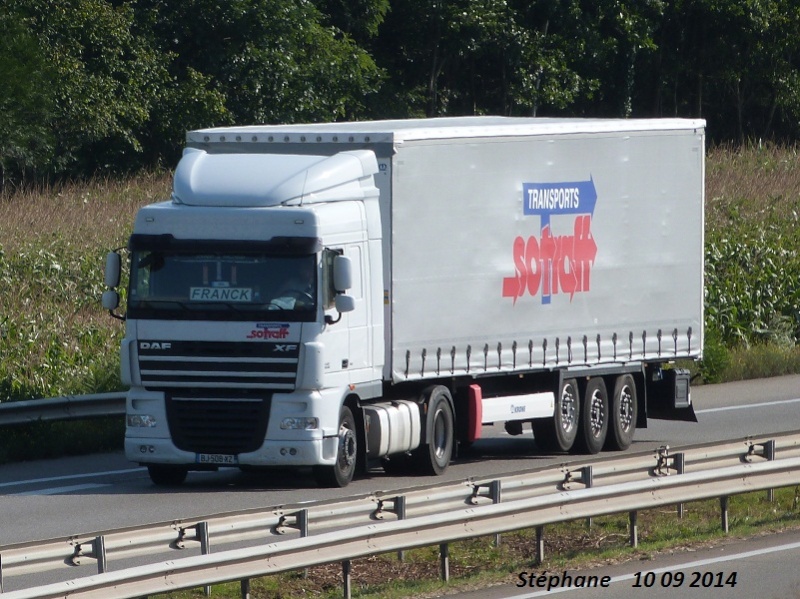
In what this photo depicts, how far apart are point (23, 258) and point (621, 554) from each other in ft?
55.9

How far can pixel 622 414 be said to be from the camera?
19.3 m

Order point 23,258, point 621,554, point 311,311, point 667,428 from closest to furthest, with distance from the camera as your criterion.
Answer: point 621,554 < point 311,311 < point 667,428 < point 23,258

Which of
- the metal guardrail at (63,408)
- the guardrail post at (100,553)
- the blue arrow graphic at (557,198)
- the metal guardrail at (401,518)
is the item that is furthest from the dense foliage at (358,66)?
the guardrail post at (100,553)

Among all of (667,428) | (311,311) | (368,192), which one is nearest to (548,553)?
(311,311)

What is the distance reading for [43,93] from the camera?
40.1m

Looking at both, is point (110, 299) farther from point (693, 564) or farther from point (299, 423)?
point (693, 564)

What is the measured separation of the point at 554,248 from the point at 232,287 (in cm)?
417

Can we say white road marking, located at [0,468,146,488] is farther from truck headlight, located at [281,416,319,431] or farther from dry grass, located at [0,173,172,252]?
dry grass, located at [0,173,172,252]

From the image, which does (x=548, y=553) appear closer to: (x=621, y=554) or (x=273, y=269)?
(x=621, y=554)

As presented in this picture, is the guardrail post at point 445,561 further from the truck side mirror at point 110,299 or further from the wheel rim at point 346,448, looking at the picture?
the truck side mirror at point 110,299

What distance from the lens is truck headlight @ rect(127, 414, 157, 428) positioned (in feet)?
51.3

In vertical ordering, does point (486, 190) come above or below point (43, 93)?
below

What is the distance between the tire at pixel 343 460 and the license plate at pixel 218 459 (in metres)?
0.79

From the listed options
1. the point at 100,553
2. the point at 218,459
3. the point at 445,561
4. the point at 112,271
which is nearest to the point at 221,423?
the point at 218,459
